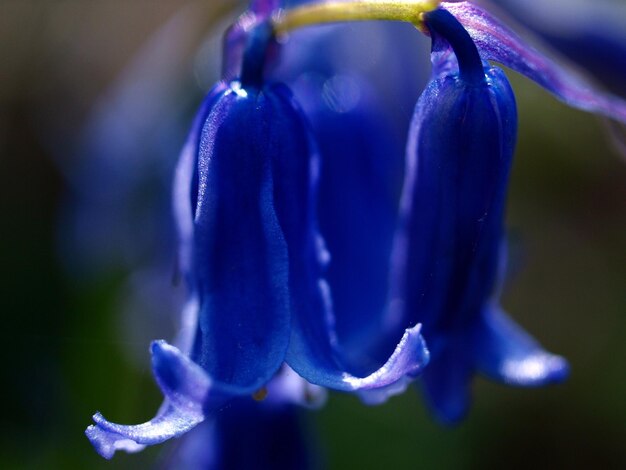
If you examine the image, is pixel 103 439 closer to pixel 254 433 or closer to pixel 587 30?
pixel 254 433

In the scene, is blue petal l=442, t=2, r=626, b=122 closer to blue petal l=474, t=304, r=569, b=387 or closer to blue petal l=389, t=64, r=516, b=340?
blue petal l=389, t=64, r=516, b=340

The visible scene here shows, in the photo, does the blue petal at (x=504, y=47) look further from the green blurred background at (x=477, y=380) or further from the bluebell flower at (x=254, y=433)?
the green blurred background at (x=477, y=380)

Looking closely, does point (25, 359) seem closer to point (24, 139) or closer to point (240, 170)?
point (24, 139)

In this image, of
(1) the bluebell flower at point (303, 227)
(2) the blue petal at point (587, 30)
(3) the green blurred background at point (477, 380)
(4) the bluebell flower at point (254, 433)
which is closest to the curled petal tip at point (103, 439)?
(1) the bluebell flower at point (303, 227)

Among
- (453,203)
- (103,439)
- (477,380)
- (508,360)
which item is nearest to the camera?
(103,439)

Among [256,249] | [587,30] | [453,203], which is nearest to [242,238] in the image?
[256,249]

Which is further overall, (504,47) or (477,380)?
(477,380)

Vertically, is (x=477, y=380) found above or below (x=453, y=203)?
below

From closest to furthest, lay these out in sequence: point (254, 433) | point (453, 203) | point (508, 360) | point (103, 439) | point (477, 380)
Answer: point (103, 439), point (453, 203), point (508, 360), point (254, 433), point (477, 380)

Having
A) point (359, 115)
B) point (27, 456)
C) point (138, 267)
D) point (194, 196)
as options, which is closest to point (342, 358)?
point (194, 196)
